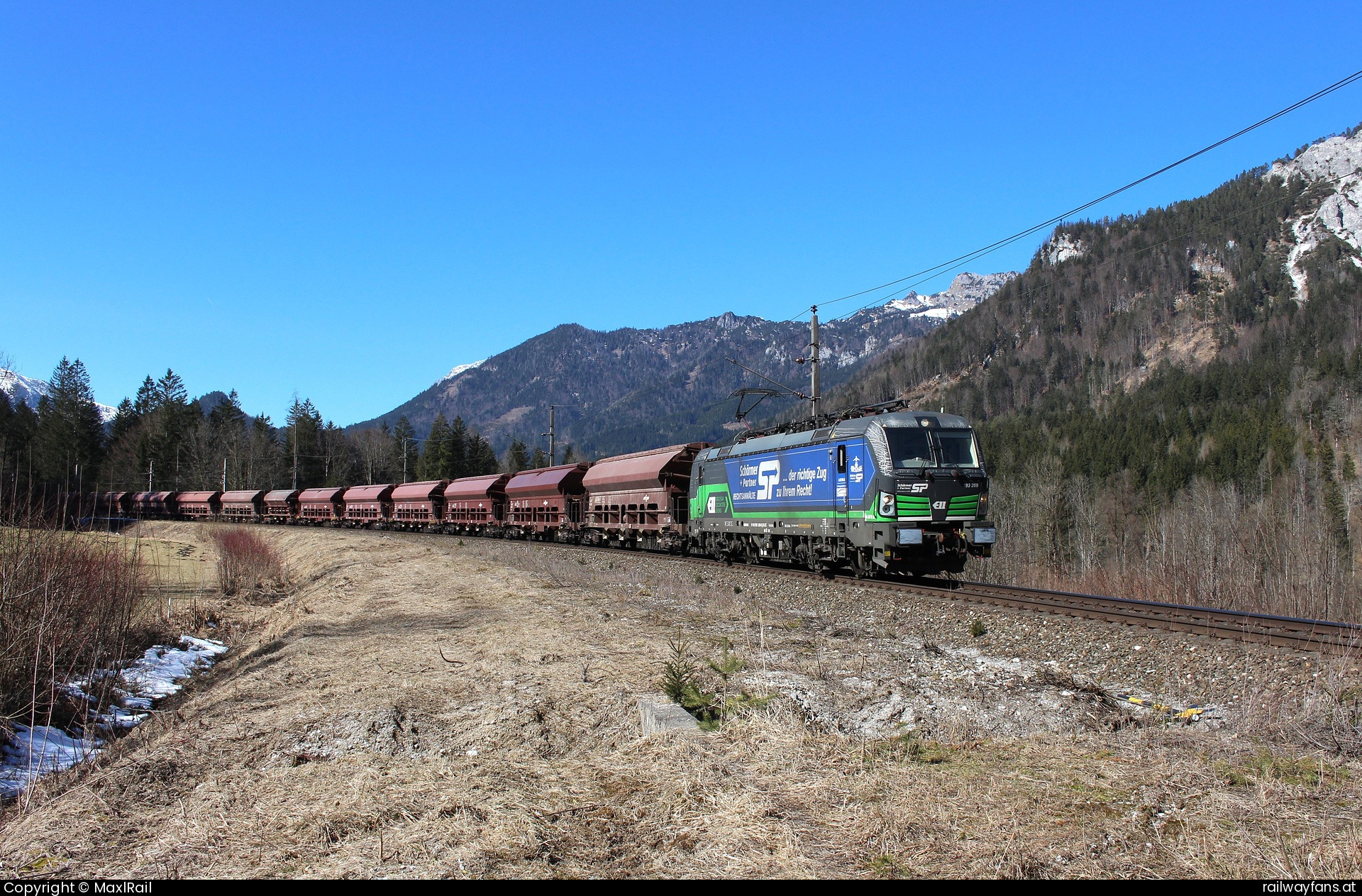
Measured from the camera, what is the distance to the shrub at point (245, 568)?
25.8m

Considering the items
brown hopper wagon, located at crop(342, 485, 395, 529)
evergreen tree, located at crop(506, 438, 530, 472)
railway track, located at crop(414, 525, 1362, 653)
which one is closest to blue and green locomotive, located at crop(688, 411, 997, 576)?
railway track, located at crop(414, 525, 1362, 653)

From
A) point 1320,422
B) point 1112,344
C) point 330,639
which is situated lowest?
point 330,639

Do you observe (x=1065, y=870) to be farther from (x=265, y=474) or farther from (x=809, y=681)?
(x=265, y=474)

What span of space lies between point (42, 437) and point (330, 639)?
98124 millimetres

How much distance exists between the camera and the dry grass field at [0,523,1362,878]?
4047 millimetres

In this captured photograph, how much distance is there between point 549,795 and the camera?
515cm

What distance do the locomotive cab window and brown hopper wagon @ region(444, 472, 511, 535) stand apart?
32.7 metres

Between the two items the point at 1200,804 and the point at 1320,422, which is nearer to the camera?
the point at 1200,804

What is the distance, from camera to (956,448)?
17.0 m

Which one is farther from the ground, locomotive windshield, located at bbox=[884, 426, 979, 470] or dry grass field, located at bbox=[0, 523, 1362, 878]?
locomotive windshield, located at bbox=[884, 426, 979, 470]

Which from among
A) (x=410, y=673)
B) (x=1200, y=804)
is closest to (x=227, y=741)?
(x=410, y=673)

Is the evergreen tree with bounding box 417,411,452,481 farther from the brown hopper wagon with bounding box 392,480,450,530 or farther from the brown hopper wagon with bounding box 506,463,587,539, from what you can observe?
the brown hopper wagon with bounding box 506,463,587,539

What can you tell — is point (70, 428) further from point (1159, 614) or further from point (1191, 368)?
point (1191, 368)

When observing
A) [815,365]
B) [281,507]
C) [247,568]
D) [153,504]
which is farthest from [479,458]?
[815,365]
